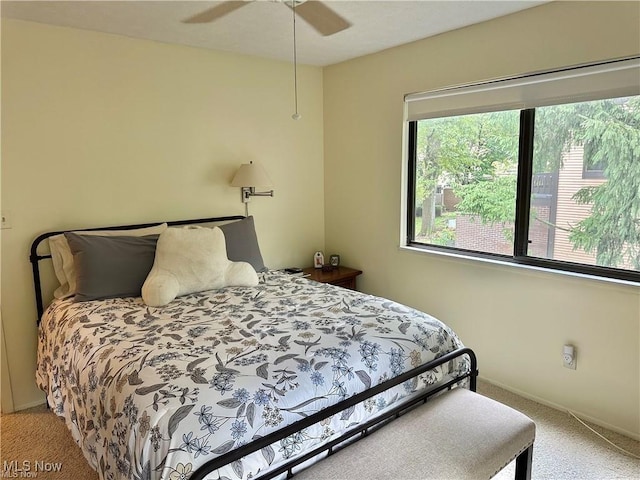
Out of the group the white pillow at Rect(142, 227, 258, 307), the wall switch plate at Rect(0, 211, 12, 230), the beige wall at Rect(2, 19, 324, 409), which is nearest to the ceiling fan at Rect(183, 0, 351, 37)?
the beige wall at Rect(2, 19, 324, 409)

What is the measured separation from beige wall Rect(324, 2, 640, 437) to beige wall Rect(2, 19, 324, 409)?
0.48m

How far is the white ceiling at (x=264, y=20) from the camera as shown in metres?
2.35

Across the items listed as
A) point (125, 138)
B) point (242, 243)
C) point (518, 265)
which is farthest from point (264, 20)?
point (518, 265)

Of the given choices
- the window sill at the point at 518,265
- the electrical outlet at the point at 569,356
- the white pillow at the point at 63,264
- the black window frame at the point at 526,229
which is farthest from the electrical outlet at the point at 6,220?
the electrical outlet at the point at 569,356

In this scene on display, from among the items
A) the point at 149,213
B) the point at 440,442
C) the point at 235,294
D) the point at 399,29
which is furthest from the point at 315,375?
the point at 399,29

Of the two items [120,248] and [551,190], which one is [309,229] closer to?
[120,248]

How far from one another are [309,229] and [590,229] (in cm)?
219

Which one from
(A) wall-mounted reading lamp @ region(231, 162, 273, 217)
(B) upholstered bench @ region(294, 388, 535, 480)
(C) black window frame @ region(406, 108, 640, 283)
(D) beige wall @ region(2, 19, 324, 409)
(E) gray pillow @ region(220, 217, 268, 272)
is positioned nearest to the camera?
(B) upholstered bench @ region(294, 388, 535, 480)

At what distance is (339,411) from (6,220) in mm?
2237

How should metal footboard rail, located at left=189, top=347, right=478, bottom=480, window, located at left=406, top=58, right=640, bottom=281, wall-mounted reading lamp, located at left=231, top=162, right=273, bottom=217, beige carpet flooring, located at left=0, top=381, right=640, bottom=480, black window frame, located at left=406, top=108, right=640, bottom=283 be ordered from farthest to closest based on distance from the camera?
wall-mounted reading lamp, located at left=231, top=162, right=273, bottom=217 → black window frame, located at left=406, top=108, right=640, bottom=283 → window, located at left=406, top=58, right=640, bottom=281 → beige carpet flooring, located at left=0, top=381, right=640, bottom=480 → metal footboard rail, located at left=189, top=347, right=478, bottom=480

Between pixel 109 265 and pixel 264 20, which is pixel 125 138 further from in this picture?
pixel 264 20

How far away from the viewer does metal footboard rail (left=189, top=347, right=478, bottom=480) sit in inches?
52.1

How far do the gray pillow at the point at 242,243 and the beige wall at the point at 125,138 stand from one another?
0.36 metres

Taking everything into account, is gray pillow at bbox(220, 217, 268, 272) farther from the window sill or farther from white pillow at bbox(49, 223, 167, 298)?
the window sill
